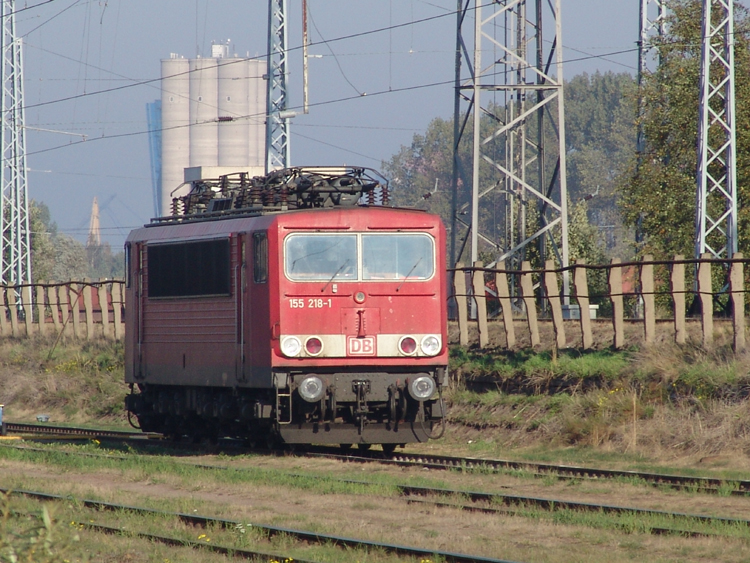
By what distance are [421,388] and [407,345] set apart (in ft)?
2.00

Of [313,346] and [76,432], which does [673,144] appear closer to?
[76,432]

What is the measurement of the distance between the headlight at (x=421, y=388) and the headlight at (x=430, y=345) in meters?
0.37

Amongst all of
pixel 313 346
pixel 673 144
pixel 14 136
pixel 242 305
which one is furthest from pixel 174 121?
pixel 313 346

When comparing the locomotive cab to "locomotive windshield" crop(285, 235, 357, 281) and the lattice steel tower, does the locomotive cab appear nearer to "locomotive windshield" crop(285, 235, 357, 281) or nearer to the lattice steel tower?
"locomotive windshield" crop(285, 235, 357, 281)

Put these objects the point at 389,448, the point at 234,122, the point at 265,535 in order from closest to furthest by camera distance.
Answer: the point at 265,535 < the point at 389,448 < the point at 234,122

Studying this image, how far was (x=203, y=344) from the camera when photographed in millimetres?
17172

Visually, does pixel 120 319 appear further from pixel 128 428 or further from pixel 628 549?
pixel 628 549

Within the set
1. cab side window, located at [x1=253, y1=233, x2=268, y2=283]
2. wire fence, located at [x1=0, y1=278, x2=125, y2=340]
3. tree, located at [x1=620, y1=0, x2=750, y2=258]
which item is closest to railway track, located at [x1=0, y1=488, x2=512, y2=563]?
cab side window, located at [x1=253, y1=233, x2=268, y2=283]

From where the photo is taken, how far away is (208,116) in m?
154

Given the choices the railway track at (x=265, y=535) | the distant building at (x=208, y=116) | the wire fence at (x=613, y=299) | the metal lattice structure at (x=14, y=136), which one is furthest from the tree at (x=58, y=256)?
the railway track at (x=265, y=535)

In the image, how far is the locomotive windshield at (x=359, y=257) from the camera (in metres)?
15.7

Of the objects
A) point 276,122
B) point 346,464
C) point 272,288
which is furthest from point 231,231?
point 276,122

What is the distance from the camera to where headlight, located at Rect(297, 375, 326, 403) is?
15328 millimetres

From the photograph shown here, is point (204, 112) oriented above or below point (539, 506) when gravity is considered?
above
